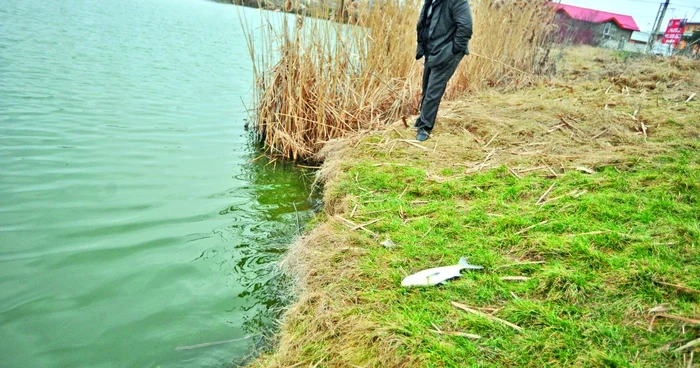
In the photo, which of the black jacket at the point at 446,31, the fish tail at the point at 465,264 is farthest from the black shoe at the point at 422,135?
the fish tail at the point at 465,264

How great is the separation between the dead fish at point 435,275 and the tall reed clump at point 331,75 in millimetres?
3155

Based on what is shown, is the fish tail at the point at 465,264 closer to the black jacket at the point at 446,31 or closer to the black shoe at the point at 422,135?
the black shoe at the point at 422,135

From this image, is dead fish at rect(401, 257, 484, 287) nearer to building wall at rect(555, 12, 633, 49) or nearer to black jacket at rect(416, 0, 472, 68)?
black jacket at rect(416, 0, 472, 68)

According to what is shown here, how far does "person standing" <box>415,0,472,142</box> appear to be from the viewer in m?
3.98

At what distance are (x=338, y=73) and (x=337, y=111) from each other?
0.50 m

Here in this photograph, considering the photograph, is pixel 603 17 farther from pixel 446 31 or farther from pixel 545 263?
pixel 545 263

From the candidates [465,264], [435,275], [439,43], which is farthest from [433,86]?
[435,275]

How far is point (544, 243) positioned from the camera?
2404 mm

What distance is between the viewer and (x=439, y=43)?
4.17 meters

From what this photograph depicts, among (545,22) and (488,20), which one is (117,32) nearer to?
(488,20)

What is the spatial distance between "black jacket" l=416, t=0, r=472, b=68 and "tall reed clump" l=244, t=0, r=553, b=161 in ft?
3.88

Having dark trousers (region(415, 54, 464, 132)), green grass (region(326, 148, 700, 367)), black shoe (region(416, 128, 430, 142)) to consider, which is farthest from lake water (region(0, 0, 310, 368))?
dark trousers (region(415, 54, 464, 132))

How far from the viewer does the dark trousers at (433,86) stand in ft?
14.0

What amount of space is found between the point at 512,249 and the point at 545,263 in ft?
0.72
